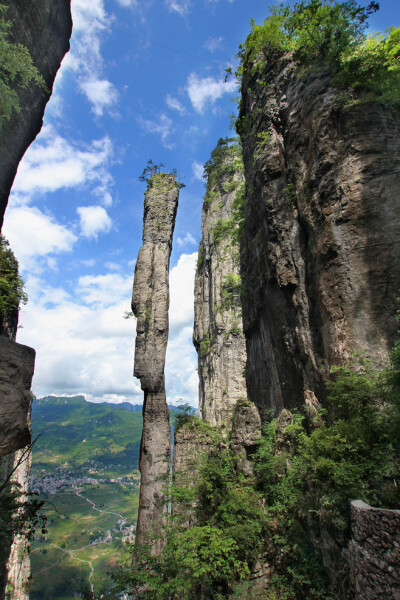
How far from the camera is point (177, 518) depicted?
11352mm

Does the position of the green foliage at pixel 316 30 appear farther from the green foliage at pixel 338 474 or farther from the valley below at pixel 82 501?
the valley below at pixel 82 501

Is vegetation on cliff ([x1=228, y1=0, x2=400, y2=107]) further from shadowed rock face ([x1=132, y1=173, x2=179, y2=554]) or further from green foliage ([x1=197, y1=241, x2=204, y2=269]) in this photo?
green foliage ([x1=197, y1=241, x2=204, y2=269])

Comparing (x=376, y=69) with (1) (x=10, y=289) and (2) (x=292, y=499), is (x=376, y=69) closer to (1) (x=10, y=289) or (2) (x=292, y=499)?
(2) (x=292, y=499)

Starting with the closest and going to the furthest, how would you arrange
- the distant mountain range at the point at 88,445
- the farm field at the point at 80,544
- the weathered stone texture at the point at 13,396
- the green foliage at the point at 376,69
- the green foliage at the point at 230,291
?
the weathered stone texture at the point at 13,396, the green foliage at the point at 376,69, the green foliage at the point at 230,291, the farm field at the point at 80,544, the distant mountain range at the point at 88,445

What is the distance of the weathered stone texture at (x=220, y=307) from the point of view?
24922 millimetres

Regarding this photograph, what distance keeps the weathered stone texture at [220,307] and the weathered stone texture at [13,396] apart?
592 inches

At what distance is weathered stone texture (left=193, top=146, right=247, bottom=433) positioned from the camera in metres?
24.9

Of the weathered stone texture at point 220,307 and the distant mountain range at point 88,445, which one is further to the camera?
the distant mountain range at point 88,445

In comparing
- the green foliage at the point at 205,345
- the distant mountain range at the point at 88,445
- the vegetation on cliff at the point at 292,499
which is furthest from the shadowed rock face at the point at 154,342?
the distant mountain range at the point at 88,445

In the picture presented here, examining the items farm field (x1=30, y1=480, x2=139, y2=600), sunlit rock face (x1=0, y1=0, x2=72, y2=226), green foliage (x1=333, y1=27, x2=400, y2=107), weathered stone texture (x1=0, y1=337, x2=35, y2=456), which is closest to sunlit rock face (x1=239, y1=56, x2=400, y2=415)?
green foliage (x1=333, y1=27, x2=400, y2=107)

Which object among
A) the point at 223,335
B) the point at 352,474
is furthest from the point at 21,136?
the point at 223,335

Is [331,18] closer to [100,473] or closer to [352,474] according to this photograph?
[352,474]

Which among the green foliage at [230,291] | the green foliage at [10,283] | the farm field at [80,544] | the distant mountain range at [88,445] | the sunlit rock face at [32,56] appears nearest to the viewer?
the sunlit rock face at [32,56]

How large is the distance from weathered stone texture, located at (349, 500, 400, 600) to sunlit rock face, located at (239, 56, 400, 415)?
3.55m
